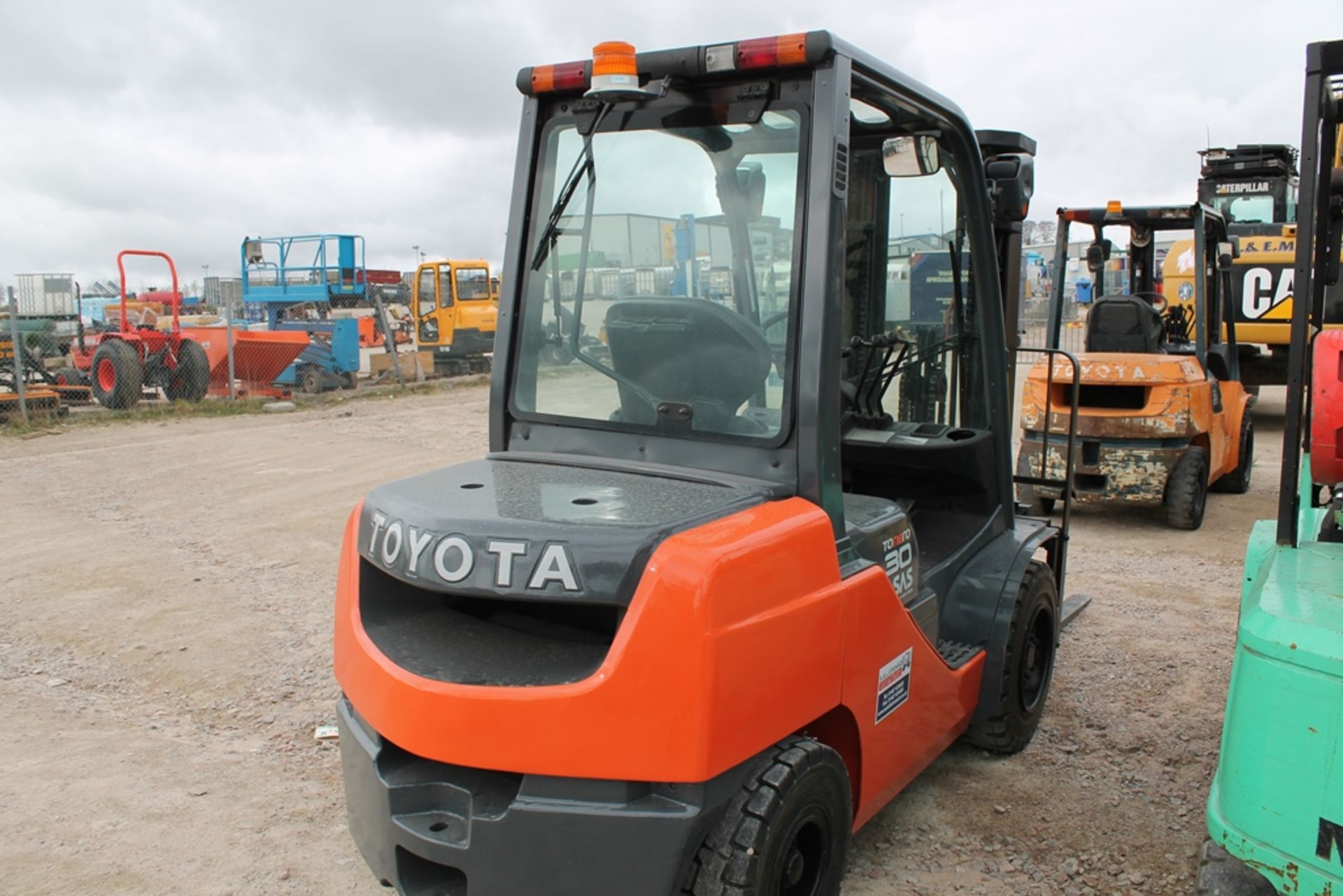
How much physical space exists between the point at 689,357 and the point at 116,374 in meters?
13.4

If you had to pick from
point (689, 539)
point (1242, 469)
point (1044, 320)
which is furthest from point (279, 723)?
point (1044, 320)

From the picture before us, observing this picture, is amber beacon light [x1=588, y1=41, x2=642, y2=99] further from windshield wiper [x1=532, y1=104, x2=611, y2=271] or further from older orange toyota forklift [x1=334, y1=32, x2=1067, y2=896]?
windshield wiper [x1=532, y1=104, x2=611, y2=271]

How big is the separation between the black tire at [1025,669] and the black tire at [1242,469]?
559 cm

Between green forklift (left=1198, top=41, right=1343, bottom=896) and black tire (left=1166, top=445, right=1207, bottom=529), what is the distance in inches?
202

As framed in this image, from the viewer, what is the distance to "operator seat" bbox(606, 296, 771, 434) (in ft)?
9.66

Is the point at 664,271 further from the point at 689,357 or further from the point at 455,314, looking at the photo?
the point at 455,314

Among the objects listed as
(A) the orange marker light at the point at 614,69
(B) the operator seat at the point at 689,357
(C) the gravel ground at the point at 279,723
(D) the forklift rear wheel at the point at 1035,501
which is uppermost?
(A) the orange marker light at the point at 614,69

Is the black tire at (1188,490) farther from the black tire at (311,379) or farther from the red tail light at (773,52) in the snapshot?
the black tire at (311,379)

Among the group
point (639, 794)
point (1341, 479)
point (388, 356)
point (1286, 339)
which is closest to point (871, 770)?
point (639, 794)

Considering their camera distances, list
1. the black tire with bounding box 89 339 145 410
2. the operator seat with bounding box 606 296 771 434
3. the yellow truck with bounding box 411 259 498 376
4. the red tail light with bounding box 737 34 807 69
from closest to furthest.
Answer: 1. the red tail light with bounding box 737 34 807 69
2. the operator seat with bounding box 606 296 771 434
3. the black tire with bounding box 89 339 145 410
4. the yellow truck with bounding box 411 259 498 376

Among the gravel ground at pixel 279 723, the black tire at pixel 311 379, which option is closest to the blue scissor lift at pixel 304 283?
the black tire at pixel 311 379

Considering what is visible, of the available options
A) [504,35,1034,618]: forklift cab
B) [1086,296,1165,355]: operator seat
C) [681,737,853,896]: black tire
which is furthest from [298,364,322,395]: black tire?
[681,737,853,896]: black tire

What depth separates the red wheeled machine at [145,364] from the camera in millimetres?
14250

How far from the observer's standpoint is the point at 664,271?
3.12m
